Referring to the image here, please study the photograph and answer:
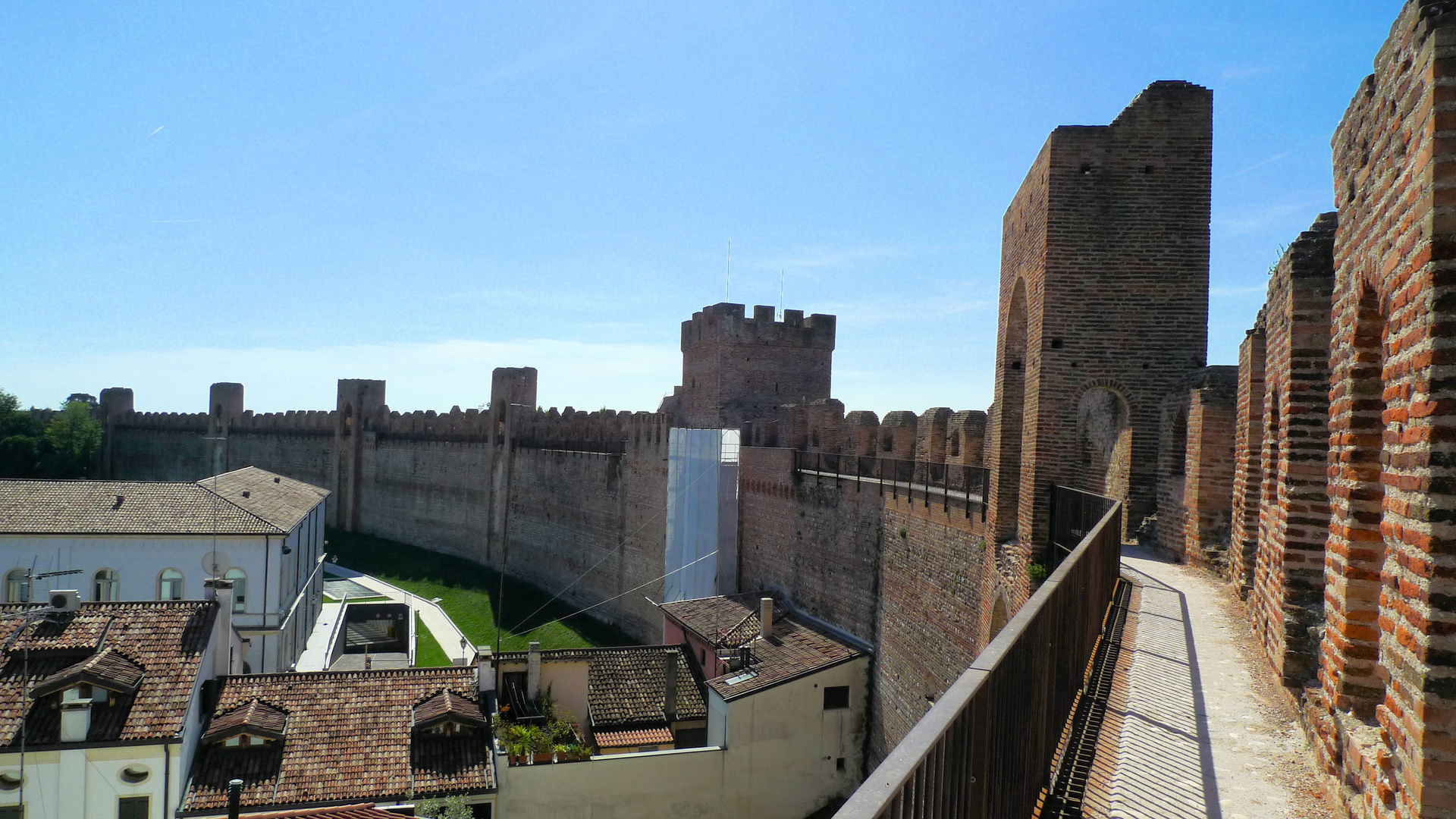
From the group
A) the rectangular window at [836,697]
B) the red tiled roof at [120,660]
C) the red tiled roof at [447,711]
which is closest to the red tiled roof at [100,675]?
the red tiled roof at [120,660]

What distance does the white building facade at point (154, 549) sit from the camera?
19312 millimetres

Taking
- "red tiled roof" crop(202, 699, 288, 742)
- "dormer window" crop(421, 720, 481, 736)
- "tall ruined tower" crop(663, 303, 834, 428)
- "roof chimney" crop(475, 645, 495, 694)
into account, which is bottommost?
"dormer window" crop(421, 720, 481, 736)

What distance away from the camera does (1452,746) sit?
2377mm

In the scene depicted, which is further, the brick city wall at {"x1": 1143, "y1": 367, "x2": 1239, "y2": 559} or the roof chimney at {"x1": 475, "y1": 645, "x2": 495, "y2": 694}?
the roof chimney at {"x1": 475, "y1": 645, "x2": 495, "y2": 694}

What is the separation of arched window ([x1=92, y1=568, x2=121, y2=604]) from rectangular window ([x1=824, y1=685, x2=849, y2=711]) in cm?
1444

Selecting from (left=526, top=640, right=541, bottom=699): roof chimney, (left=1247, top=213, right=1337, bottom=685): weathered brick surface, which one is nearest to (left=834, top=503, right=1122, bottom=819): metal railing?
(left=1247, top=213, right=1337, bottom=685): weathered brick surface

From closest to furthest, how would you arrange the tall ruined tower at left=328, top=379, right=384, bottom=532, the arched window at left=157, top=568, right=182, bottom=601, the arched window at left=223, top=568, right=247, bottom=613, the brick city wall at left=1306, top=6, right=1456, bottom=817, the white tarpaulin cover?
1. the brick city wall at left=1306, top=6, right=1456, bottom=817
2. the arched window at left=157, top=568, right=182, bottom=601
3. the arched window at left=223, top=568, right=247, bottom=613
4. the white tarpaulin cover
5. the tall ruined tower at left=328, top=379, right=384, bottom=532

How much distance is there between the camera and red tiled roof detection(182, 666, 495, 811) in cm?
1281

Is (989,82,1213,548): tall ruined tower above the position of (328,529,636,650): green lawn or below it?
above

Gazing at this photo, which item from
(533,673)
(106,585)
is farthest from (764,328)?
(106,585)

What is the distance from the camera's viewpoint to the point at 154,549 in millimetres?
19625

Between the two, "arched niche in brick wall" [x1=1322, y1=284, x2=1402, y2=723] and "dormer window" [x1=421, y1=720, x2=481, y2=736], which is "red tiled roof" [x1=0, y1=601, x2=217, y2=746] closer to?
"dormer window" [x1=421, y1=720, x2=481, y2=736]

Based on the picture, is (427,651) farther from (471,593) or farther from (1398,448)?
(1398,448)

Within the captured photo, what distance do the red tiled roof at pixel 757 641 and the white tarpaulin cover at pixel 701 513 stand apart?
1.87 m
